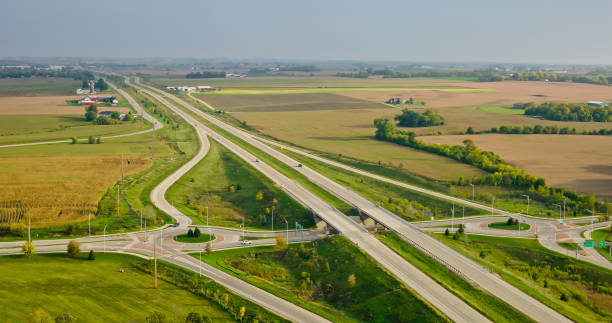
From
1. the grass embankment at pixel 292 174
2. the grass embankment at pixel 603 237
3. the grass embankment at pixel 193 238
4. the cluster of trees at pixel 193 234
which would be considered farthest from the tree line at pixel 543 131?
the cluster of trees at pixel 193 234

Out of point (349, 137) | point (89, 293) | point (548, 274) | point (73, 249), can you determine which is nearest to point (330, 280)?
point (89, 293)

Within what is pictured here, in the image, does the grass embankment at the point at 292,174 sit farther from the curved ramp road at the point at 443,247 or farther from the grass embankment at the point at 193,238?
the grass embankment at the point at 193,238

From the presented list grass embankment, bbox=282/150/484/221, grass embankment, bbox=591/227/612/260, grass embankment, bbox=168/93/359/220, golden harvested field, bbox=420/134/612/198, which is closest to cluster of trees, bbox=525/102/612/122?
golden harvested field, bbox=420/134/612/198

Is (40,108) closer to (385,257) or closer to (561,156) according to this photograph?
(561,156)

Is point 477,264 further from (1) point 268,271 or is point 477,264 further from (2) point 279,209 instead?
(2) point 279,209

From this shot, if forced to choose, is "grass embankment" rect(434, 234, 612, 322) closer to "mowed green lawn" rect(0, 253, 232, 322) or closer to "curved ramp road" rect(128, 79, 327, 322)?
"curved ramp road" rect(128, 79, 327, 322)

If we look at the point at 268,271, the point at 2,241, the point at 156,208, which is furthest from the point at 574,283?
the point at 2,241
